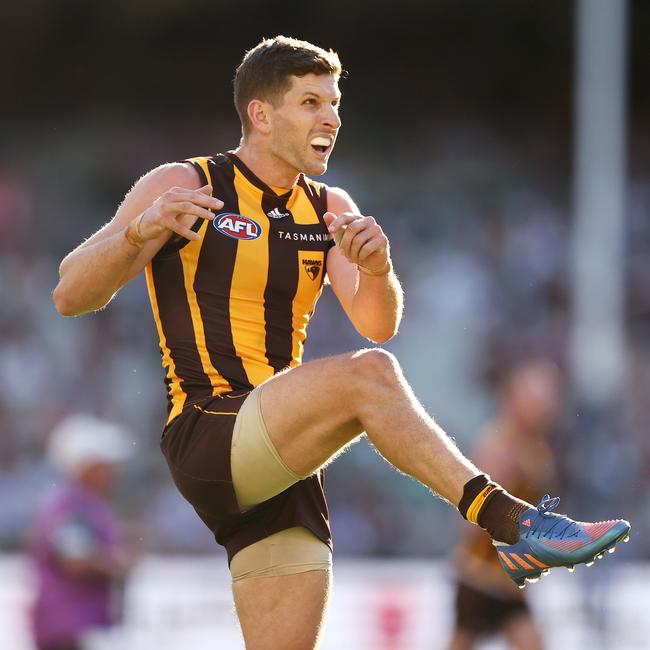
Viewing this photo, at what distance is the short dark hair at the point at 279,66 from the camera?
15.8 feet

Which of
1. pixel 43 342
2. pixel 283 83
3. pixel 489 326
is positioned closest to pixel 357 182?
pixel 489 326

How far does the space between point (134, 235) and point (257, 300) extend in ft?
1.91

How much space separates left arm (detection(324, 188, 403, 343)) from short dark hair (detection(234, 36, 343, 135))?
477mm

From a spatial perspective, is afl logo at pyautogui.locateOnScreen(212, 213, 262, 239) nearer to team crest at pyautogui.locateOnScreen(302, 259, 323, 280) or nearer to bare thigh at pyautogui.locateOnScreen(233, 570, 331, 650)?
team crest at pyautogui.locateOnScreen(302, 259, 323, 280)

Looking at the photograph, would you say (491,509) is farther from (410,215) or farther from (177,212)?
(410,215)

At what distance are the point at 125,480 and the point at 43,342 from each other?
1.92 metres

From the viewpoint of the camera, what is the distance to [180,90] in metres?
18.3

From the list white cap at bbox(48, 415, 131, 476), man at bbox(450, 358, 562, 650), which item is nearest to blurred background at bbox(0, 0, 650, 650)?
man at bbox(450, 358, 562, 650)

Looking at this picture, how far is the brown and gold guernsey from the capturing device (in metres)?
4.77

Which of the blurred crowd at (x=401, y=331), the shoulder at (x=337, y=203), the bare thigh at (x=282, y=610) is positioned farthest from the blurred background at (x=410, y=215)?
the shoulder at (x=337, y=203)

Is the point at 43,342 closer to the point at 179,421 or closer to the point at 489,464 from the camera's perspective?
the point at 489,464

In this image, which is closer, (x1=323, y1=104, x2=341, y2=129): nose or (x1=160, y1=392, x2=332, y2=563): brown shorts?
(x1=160, y1=392, x2=332, y2=563): brown shorts

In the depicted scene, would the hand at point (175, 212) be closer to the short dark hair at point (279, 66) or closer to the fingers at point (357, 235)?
the fingers at point (357, 235)

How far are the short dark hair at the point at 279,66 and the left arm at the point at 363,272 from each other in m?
0.48
